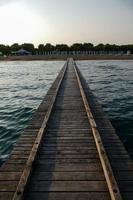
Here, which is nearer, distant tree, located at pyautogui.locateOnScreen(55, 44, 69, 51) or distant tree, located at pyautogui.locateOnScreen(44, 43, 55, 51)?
distant tree, located at pyautogui.locateOnScreen(55, 44, 69, 51)

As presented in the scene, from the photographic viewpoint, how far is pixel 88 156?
6984 mm

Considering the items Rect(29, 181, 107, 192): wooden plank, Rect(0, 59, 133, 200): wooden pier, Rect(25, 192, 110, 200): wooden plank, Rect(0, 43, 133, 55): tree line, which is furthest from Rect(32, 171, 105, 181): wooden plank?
Rect(0, 43, 133, 55): tree line

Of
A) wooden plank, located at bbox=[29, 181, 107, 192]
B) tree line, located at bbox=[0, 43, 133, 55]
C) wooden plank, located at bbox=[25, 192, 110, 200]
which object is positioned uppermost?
tree line, located at bbox=[0, 43, 133, 55]

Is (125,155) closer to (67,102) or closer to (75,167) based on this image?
(75,167)

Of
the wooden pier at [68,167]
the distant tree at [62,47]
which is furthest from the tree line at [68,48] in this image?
the wooden pier at [68,167]

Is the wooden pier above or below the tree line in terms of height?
below

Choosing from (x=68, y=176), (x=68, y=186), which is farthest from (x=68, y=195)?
(x=68, y=176)

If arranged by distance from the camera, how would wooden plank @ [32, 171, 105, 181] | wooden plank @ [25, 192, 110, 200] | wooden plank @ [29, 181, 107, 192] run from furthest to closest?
wooden plank @ [32, 171, 105, 181]
wooden plank @ [29, 181, 107, 192]
wooden plank @ [25, 192, 110, 200]

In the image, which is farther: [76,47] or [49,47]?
[49,47]

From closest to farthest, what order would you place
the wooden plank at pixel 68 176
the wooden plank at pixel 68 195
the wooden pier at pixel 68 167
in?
the wooden plank at pixel 68 195 → the wooden pier at pixel 68 167 → the wooden plank at pixel 68 176

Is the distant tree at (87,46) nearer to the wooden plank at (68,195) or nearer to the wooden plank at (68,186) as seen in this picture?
the wooden plank at (68,186)

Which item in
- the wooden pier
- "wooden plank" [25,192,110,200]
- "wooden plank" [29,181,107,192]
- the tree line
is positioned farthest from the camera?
the tree line

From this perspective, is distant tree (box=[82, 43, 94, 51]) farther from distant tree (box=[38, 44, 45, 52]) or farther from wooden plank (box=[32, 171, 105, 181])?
wooden plank (box=[32, 171, 105, 181])

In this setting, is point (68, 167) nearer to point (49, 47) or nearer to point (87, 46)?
point (49, 47)
